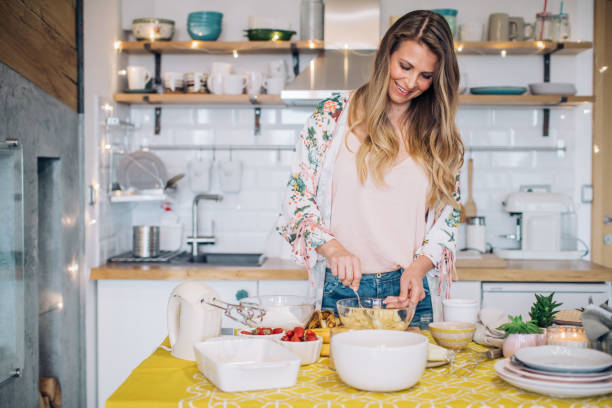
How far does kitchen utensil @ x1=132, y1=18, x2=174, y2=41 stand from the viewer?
359 centimetres

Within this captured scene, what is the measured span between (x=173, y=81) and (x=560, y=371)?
114 inches

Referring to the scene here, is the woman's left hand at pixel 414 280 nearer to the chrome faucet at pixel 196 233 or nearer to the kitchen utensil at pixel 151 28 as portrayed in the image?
the chrome faucet at pixel 196 233

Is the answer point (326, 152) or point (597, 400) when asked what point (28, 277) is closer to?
point (326, 152)

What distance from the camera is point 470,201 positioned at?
373 centimetres

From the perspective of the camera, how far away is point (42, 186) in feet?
9.27

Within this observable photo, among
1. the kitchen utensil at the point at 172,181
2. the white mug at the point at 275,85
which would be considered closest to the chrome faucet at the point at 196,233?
the kitchen utensil at the point at 172,181

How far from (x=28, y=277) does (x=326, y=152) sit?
4.12ft

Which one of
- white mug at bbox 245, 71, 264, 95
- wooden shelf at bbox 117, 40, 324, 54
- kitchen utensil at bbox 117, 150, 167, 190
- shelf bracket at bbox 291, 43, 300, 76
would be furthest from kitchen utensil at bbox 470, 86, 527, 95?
kitchen utensil at bbox 117, 150, 167, 190

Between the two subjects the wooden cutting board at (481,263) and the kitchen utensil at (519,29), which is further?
the kitchen utensil at (519,29)

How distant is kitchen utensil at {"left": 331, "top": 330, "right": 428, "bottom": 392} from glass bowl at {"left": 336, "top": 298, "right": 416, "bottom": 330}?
0.46ft

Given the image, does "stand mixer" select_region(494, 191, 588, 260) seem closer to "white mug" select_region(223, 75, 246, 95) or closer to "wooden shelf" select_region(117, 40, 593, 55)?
"wooden shelf" select_region(117, 40, 593, 55)

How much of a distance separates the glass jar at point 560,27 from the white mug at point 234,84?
5.80 ft

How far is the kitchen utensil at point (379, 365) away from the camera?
3.81 ft

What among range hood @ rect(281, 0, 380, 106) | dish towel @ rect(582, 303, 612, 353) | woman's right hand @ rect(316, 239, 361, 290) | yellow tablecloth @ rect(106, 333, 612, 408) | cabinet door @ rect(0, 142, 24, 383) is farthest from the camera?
range hood @ rect(281, 0, 380, 106)
